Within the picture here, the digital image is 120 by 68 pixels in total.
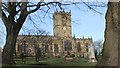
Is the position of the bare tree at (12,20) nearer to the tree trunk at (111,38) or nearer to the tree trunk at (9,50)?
the tree trunk at (9,50)

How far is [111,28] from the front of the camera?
13469mm

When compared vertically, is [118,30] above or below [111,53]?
above

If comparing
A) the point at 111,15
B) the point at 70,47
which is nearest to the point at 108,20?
the point at 111,15

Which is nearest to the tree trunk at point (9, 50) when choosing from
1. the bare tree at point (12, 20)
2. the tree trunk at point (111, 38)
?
the bare tree at point (12, 20)

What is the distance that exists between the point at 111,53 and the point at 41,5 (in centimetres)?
1170

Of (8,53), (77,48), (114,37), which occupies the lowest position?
(77,48)

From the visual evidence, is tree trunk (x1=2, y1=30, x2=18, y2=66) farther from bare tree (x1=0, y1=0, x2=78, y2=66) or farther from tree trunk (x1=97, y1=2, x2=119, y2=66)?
tree trunk (x1=97, y1=2, x2=119, y2=66)

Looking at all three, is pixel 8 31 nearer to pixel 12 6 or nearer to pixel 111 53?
pixel 12 6

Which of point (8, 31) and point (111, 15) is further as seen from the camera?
point (8, 31)

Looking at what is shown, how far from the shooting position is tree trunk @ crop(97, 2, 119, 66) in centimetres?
1302

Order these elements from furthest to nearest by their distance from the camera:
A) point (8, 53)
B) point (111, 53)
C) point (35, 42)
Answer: point (35, 42) < point (8, 53) < point (111, 53)

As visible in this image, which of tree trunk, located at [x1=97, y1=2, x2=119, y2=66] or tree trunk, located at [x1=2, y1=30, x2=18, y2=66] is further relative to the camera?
tree trunk, located at [x1=2, y1=30, x2=18, y2=66]

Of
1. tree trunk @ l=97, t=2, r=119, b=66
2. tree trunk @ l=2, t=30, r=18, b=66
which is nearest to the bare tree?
tree trunk @ l=2, t=30, r=18, b=66

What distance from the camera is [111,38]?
1339cm
